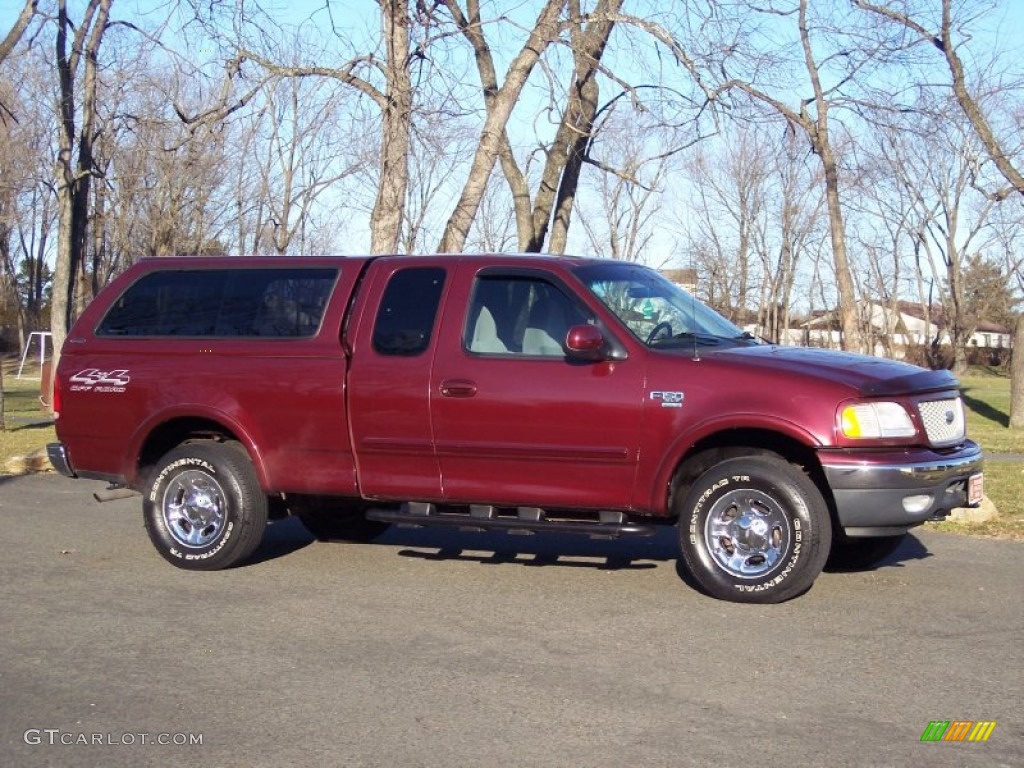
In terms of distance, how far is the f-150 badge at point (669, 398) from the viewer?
673 cm

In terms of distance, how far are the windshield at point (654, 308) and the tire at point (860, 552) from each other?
144 cm

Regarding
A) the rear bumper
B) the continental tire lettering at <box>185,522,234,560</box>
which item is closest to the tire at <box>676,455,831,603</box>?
the continental tire lettering at <box>185,522,234,560</box>

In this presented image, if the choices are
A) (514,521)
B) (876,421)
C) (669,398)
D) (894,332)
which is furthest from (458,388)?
Result: (894,332)

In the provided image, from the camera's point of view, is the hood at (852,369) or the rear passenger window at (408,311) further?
the rear passenger window at (408,311)

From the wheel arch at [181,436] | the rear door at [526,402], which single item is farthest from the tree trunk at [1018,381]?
the wheel arch at [181,436]

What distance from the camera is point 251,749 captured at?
14.7ft

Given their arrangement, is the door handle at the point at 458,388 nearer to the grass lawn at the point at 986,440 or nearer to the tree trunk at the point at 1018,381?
the grass lawn at the point at 986,440

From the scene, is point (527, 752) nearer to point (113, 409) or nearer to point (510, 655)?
point (510, 655)

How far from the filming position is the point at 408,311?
7551 millimetres

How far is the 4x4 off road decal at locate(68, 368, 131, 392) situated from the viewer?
26.4ft

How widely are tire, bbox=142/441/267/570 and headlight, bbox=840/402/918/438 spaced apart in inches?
147

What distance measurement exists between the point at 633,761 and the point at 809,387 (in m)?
2.80

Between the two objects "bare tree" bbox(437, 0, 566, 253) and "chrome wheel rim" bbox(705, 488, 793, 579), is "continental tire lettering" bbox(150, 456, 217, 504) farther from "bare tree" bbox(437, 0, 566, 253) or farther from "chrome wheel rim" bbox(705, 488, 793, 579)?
"bare tree" bbox(437, 0, 566, 253)

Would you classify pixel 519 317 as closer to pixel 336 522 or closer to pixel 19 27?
pixel 336 522
